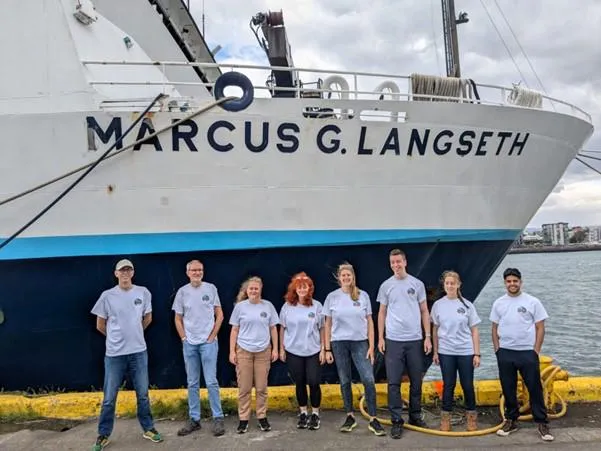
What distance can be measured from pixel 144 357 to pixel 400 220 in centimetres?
325

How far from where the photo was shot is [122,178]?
5.70 m

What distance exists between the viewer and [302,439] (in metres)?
4.54

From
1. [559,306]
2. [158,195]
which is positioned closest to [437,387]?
[158,195]

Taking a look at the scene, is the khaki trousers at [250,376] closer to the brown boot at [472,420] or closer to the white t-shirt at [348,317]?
the white t-shirt at [348,317]

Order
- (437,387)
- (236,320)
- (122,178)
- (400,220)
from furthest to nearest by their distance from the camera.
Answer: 1. (400,220)
2. (122,178)
3. (437,387)
4. (236,320)

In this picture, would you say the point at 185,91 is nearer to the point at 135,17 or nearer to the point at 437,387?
the point at 135,17

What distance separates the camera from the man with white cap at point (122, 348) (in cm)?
441

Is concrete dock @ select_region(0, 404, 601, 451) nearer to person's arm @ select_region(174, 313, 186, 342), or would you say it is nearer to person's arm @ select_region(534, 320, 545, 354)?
person's arm @ select_region(534, 320, 545, 354)

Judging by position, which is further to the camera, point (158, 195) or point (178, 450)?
point (158, 195)

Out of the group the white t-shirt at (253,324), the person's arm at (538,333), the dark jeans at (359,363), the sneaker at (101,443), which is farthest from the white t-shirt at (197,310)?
the person's arm at (538,333)

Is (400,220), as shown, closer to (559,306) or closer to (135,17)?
(135,17)

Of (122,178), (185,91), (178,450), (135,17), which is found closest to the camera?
(178,450)

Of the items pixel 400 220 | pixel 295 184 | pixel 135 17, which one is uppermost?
pixel 135 17

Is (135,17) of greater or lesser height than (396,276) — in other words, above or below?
above
